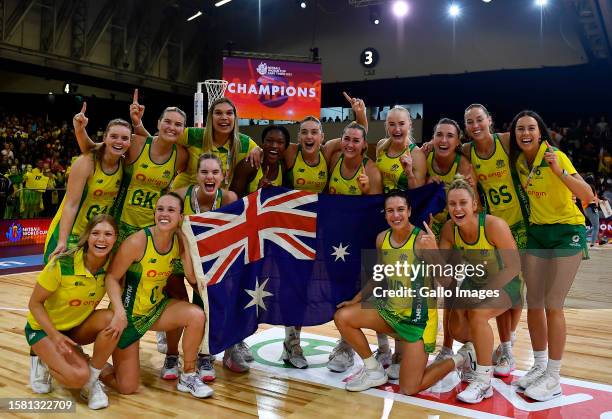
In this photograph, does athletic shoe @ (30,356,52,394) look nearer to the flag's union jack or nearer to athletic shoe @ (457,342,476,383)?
the flag's union jack

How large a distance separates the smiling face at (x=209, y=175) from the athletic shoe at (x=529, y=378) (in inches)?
89.8

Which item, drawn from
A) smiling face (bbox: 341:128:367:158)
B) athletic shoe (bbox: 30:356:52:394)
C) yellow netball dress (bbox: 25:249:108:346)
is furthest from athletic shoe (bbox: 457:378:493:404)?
athletic shoe (bbox: 30:356:52:394)

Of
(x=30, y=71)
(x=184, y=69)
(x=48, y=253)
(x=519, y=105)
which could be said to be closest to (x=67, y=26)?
(x=30, y=71)

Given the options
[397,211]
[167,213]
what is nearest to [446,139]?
[397,211]

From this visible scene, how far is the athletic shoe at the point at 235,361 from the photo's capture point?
3.47 metres

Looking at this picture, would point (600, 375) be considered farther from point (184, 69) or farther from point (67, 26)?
point (184, 69)

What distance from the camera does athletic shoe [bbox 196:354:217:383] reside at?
10.7 ft

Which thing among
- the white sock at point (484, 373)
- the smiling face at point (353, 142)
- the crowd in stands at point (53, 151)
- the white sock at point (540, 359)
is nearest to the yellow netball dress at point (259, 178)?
the smiling face at point (353, 142)

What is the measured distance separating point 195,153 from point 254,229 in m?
0.74

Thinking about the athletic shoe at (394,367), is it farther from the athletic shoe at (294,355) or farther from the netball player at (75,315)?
the netball player at (75,315)

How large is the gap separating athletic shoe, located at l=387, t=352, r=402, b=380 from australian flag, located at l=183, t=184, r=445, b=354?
517 mm

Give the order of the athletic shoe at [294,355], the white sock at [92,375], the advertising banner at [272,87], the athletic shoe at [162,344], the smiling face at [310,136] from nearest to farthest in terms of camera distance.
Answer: the white sock at [92,375], the athletic shoe at [294,355], the smiling face at [310,136], the athletic shoe at [162,344], the advertising banner at [272,87]

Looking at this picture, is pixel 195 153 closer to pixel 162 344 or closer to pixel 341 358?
pixel 162 344

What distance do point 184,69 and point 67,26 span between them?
4.56 m
